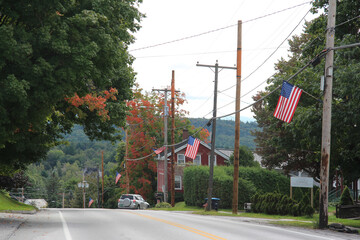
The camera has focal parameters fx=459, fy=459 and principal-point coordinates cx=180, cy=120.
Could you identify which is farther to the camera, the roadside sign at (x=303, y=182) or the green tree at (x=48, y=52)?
the roadside sign at (x=303, y=182)

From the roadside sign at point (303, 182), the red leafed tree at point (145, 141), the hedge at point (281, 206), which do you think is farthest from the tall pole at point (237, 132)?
the red leafed tree at point (145, 141)

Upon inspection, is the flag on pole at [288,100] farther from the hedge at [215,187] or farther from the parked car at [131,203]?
the parked car at [131,203]

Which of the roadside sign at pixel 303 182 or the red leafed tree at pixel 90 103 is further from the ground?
the red leafed tree at pixel 90 103

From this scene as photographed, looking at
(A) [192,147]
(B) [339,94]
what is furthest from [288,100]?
(A) [192,147]

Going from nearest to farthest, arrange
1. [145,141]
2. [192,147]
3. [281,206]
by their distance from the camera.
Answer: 1. [281,206]
2. [192,147]
3. [145,141]

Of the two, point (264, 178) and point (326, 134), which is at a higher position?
point (326, 134)

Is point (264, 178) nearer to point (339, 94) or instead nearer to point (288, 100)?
point (339, 94)

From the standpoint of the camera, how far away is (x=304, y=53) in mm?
25750

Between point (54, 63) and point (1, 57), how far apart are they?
1718mm

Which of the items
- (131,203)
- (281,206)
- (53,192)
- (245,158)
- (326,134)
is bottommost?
(53,192)

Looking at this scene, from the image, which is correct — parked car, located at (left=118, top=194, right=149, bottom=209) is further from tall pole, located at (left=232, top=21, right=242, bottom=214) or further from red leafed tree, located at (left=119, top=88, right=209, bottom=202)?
tall pole, located at (left=232, top=21, right=242, bottom=214)

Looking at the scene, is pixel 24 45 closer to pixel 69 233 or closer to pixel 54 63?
pixel 54 63

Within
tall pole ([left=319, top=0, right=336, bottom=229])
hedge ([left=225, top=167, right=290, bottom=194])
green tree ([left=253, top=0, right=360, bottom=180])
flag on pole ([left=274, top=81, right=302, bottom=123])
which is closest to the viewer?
tall pole ([left=319, top=0, right=336, bottom=229])

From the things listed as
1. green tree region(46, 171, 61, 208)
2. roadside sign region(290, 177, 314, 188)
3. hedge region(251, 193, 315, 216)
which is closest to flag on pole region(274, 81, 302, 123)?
hedge region(251, 193, 315, 216)
